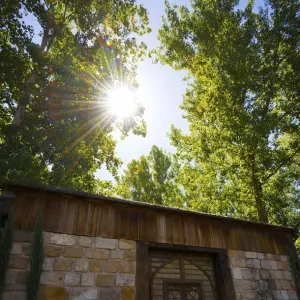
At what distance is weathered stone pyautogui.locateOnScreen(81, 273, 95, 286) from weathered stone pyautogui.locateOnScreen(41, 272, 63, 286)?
1.30 feet

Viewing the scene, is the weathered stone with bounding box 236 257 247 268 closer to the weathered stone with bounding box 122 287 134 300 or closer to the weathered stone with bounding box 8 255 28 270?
the weathered stone with bounding box 122 287 134 300

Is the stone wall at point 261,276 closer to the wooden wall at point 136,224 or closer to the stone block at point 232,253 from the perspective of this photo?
the stone block at point 232,253

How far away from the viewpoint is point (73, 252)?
449 centimetres

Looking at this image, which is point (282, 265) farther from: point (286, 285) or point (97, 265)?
point (97, 265)

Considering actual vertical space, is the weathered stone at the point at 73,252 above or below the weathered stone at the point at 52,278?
above

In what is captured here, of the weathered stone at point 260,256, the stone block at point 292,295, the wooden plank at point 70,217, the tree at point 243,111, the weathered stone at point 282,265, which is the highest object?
the tree at point 243,111

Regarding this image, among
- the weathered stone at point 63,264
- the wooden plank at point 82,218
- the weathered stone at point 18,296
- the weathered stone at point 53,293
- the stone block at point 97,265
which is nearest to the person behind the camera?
the weathered stone at point 18,296

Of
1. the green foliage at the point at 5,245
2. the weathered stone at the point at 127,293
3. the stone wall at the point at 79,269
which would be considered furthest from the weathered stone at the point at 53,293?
the weathered stone at the point at 127,293

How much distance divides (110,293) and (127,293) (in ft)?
1.19

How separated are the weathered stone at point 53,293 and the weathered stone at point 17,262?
0.54 meters

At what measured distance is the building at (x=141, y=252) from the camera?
429 cm

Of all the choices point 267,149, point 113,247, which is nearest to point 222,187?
point 267,149

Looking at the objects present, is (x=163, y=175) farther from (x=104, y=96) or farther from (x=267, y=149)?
(x=267, y=149)

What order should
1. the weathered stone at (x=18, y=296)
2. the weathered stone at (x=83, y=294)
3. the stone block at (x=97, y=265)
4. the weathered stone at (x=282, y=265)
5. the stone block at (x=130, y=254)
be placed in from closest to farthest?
the weathered stone at (x=18, y=296) < the weathered stone at (x=83, y=294) < the stone block at (x=97, y=265) < the stone block at (x=130, y=254) < the weathered stone at (x=282, y=265)
